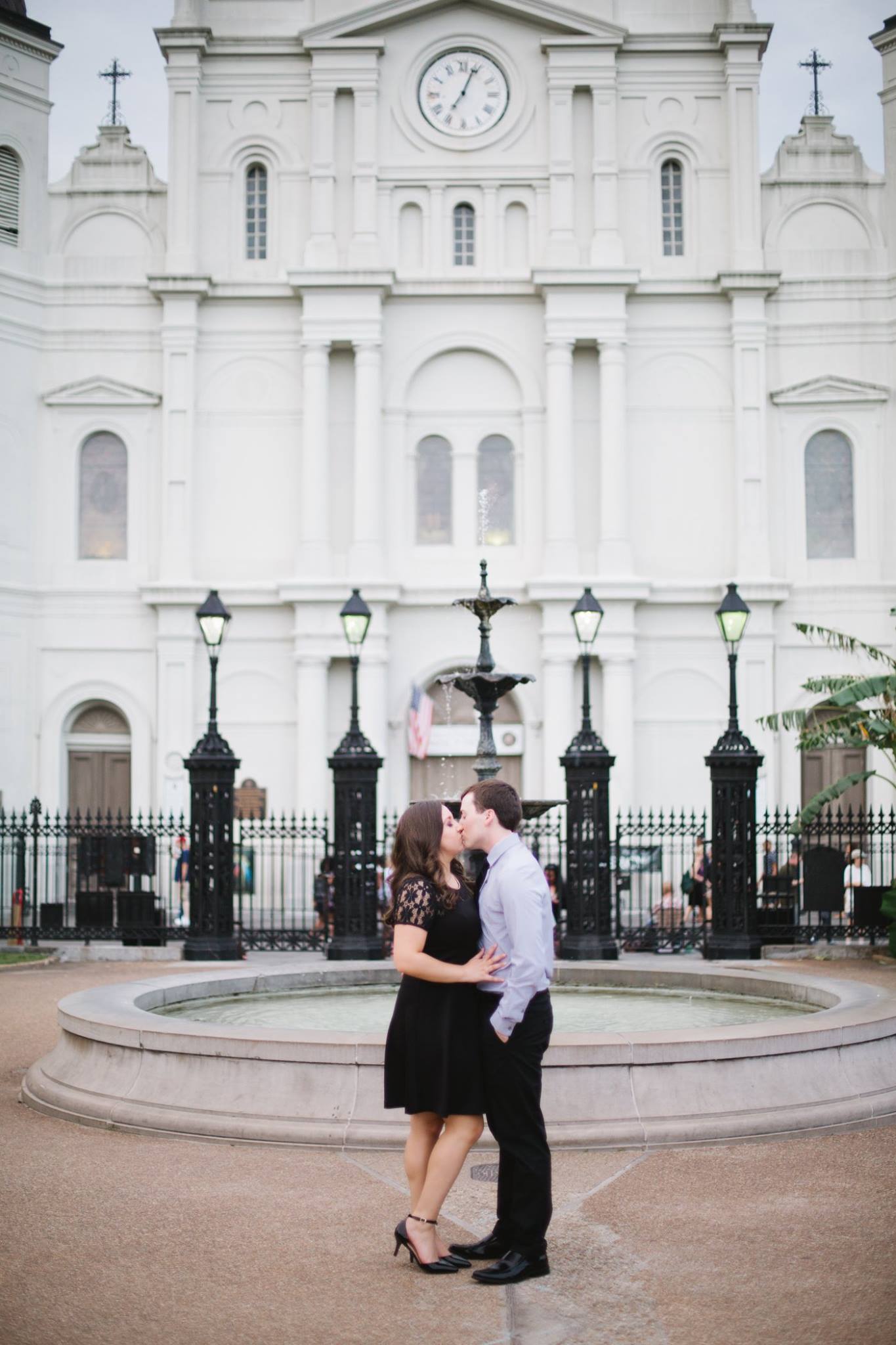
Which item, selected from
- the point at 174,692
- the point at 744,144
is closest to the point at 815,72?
the point at 744,144

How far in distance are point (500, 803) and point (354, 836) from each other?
51.4ft

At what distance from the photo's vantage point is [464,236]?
3797 cm

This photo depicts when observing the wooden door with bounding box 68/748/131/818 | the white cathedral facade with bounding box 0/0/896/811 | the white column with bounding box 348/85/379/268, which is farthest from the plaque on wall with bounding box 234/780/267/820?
the white column with bounding box 348/85/379/268

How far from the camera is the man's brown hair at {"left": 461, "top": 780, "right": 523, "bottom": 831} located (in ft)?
23.2

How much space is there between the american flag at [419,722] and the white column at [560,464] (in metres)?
4.18

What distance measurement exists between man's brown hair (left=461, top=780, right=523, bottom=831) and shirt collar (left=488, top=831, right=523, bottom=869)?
46 millimetres

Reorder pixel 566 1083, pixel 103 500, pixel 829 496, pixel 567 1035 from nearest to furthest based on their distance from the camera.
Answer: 1. pixel 566 1083
2. pixel 567 1035
3. pixel 829 496
4. pixel 103 500

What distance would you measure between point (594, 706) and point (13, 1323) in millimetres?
31031

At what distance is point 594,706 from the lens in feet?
121

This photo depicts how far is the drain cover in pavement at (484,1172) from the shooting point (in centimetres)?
880

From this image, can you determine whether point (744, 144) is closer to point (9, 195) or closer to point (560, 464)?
point (560, 464)

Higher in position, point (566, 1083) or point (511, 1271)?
point (566, 1083)

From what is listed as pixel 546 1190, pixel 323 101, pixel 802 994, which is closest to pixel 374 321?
pixel 323 101

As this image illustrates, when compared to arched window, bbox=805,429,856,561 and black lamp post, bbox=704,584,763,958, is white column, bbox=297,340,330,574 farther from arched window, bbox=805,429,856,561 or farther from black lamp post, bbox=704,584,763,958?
black lamp post, bbox=704,584,763,958
